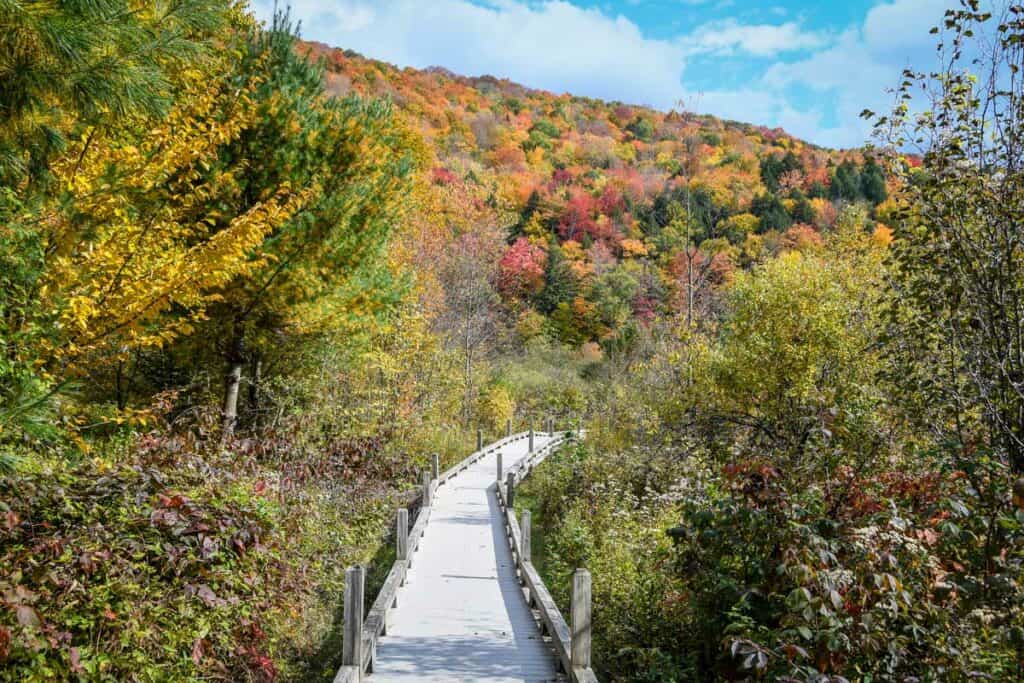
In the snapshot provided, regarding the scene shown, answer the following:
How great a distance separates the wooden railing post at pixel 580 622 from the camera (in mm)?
6828

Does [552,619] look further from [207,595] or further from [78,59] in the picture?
[78,59]

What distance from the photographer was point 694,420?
14.7m

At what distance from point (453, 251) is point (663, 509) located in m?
22.4

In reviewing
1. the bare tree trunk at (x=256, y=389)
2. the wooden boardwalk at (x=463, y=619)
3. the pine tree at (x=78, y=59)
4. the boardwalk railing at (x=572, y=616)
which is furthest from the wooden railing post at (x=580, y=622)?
the bare tree trunk at (x=256, y=389)

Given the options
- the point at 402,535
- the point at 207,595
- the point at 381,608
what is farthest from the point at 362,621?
the point at 402,535

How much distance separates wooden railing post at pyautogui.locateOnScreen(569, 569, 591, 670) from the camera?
683 centimetres

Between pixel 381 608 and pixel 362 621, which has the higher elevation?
pixel 362 621

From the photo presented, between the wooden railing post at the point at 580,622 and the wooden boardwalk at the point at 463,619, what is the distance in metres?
0.66

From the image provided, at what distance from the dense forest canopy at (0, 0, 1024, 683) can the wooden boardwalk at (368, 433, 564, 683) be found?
1009mm

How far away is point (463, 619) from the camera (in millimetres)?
9195

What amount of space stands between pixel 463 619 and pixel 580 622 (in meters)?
2.75

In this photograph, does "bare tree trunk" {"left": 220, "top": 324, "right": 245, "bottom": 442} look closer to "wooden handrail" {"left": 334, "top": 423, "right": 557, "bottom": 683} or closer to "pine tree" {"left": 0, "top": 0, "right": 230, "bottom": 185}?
"wooden handrail" {"left": 334, "top": 423, "right": 557, "bottom": 683}

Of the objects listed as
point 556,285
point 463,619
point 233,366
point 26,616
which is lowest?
point 463,619

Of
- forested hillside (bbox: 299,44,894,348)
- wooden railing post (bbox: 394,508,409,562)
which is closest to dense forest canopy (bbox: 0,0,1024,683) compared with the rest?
wooden railing post (bbox: 394,508,409,562)
